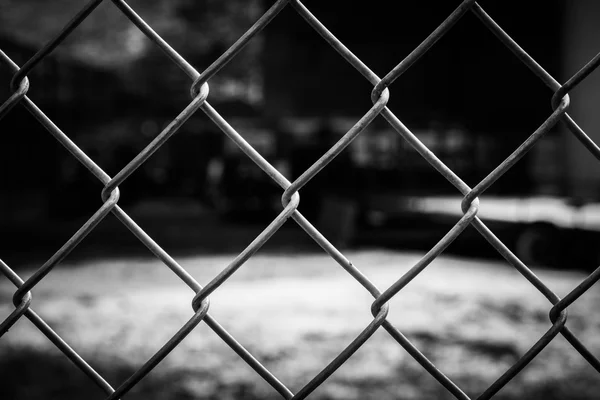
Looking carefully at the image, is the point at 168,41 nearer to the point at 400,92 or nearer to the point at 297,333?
the point at 400,92

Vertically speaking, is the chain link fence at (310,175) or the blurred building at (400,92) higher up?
the blurred building at (400,92)

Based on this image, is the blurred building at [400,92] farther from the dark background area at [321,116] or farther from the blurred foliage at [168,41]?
the blurred foliage at [168,41]

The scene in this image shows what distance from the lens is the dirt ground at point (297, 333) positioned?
275cm

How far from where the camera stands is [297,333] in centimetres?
363

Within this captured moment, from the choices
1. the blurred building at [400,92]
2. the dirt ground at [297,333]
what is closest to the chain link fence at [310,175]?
the dirt ground at [297,333]

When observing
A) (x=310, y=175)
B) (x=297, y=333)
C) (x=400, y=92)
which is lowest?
(x=310, y=175)

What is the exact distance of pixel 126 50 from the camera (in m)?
16.4

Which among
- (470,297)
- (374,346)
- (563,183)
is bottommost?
(374,346)

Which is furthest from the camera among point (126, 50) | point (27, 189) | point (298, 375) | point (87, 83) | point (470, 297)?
point (126, 50)

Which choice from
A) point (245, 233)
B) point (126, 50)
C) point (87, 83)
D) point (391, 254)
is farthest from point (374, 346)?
point (126, 50)

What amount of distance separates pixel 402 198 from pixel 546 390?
252 inches

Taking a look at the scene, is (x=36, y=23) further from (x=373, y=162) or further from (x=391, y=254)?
(x=391, y=254)

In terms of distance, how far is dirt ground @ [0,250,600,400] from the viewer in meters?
2.75

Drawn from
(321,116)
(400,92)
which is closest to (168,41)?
(321,116)
